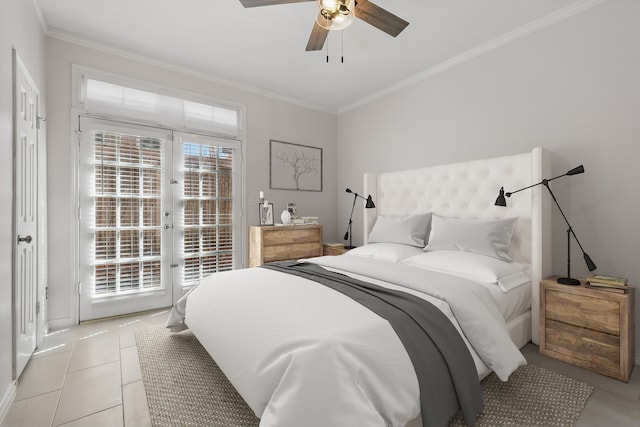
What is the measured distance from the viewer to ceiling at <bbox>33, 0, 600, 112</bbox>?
2.47 m

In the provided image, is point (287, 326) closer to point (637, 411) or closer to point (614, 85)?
point (637, 411)

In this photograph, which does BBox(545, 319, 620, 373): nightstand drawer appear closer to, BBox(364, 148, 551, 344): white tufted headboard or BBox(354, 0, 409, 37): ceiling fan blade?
BBox(364, 148, 551, 344): white tufted headboard

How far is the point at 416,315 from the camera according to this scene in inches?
59.4

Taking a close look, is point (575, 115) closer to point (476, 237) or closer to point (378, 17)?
point (476, 237)

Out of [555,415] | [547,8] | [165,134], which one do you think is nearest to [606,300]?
[555,415]

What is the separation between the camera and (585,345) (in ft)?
6.82

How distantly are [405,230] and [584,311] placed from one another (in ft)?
5.01

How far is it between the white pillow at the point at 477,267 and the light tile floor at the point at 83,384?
2.19 meters

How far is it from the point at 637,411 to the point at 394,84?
3616 mm

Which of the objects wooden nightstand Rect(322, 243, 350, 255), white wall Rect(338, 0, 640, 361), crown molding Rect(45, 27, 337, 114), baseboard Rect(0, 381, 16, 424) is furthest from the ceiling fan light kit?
baseboard Rect(0, 381, 16, 424)

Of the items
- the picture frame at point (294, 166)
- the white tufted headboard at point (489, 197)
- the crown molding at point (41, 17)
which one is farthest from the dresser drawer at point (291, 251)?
the crown molding at point (41, 17)

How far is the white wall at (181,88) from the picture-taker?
9.32ft

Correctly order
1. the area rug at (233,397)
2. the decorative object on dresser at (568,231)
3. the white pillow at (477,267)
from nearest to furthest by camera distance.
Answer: the area rug at (233,397) < the decorative object on dresser at (568,231) < the white pillow at (477,267)

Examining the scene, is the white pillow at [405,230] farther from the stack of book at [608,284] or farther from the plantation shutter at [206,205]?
the plantation shutter at [206,205]
